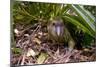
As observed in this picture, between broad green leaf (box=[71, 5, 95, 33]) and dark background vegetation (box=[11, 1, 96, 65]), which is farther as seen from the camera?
broad green leaf (box=[71, 5, 95, 33])

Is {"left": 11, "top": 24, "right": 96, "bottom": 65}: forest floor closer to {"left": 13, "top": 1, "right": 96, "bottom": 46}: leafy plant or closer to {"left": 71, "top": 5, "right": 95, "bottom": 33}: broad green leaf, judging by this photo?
{"left": 13, "top": 1, "right": 96, "bottom": 46}: leafy plant

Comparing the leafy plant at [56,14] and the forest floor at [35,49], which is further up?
Result: the leafy plant at [56,14]

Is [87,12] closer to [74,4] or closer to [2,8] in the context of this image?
[74,4]

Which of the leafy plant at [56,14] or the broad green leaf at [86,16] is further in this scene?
the broad green leaf at [86,16]

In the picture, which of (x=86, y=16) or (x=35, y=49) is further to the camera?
(x=86, y=16)

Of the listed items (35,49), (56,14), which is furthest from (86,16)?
(35,49)

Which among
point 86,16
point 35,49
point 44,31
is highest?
point 86,16

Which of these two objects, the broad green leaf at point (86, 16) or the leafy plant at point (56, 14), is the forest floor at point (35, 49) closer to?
the leafy plant at point (56, 14)

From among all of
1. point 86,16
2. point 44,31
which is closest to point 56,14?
point 44,31

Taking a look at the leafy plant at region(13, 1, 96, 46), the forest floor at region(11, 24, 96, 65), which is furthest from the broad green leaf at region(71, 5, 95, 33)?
the forest floor at region(11, 24, 96, 65)

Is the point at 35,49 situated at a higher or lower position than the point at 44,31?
lower

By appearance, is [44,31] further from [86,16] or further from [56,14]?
[86,16]

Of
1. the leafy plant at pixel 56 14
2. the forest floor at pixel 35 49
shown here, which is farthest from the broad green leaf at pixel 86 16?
the forest floor at pixel 35 49
